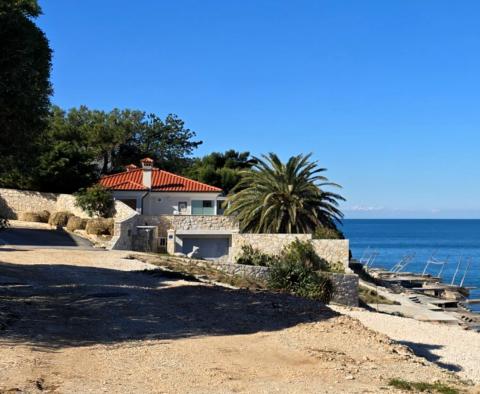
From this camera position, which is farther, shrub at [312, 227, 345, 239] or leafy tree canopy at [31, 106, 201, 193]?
leafy tree canopy at [31, 106, 201, 193]

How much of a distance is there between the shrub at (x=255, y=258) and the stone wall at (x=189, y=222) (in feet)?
23.2

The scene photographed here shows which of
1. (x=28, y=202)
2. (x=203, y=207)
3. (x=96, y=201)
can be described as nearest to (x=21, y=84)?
(x=96, y=201)

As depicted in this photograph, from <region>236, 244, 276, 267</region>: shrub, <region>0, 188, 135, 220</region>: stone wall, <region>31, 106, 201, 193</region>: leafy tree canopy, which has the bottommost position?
<region>236, 244, 276, 267</region>: shrub

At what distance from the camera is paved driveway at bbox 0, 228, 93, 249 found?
32.4m

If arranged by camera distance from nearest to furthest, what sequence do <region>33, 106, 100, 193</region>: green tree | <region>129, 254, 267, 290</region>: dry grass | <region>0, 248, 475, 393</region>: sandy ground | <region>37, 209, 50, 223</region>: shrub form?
<region>0, 248, 475, 393</region>: sandy ground, <region>129, 254, 267, 290</region>: dry grass, <region>37, 209, 50, 223</region>: shrub, <region>33, 106, 100, 193</region>: green tree

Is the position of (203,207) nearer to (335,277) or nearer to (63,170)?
(63,170)

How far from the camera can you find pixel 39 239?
34.6m

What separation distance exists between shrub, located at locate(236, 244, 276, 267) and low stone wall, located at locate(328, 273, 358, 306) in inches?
178

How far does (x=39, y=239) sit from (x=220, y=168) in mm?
33063

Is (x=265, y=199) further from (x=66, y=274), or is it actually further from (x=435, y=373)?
(x=435, y=373)

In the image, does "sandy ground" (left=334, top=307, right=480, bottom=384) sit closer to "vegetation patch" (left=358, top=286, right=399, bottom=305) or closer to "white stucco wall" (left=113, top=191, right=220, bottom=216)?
"vegetation patch" (left=358, top=286, right=399, bottom=305)

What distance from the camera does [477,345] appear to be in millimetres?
21641

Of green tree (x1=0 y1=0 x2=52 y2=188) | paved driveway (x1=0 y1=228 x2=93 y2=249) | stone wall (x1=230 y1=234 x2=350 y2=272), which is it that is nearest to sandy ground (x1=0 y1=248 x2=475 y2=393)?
green tree (x1=0 y1=0 x2=52 y2=188)

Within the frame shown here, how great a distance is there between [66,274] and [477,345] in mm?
14729
